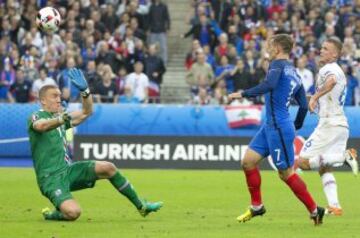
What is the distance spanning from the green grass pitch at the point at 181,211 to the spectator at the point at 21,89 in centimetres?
615

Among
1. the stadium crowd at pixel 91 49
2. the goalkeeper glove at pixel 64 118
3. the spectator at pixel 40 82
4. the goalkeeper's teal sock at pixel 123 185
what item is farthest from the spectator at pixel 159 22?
the goalkeeper glove at pixel 64 118

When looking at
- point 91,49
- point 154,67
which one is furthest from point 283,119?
point 91,49

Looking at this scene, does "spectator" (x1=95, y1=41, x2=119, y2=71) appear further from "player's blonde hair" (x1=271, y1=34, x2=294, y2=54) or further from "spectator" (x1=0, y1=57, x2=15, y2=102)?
"player's blonde hair" (x1=271, y1=34, x2=294, y2=54)

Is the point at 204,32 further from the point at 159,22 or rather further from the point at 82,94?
the point at 82,94

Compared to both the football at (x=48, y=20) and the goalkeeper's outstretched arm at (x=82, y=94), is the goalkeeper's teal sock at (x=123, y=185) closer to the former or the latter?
the goalkeeper's outstretched arm at (x=82, y=94)

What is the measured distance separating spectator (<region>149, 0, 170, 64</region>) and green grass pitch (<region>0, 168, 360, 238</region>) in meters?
9.47

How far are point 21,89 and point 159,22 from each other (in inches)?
193

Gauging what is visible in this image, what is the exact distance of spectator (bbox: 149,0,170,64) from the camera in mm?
30453

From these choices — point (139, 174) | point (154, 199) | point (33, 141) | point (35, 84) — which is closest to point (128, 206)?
point (154, 199)

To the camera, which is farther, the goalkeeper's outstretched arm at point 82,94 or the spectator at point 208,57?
the spectator at point 208,57

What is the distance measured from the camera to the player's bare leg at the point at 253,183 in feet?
43.9

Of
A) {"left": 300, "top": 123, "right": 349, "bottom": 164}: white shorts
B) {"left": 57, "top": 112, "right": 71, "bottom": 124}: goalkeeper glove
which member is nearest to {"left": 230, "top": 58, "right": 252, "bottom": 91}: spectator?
{"left": 300, "top": 123, "right": 349, "bottom": 164}: white shorts

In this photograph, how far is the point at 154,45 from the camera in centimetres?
2925

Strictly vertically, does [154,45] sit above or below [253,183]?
below
